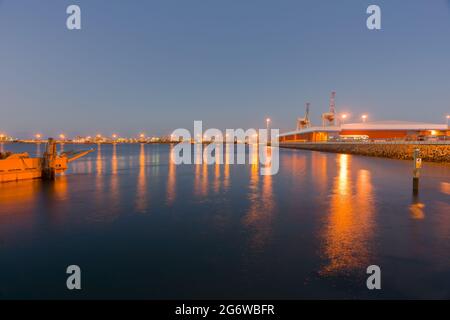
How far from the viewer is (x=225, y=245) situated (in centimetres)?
860

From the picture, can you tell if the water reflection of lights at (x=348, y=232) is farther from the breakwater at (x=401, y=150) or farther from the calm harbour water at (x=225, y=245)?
the breakwater at (x=401, y=150)

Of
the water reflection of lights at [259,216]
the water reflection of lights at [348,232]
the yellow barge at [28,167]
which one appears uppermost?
the yellow barge at [28,167]

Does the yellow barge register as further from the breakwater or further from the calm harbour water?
the breakwater

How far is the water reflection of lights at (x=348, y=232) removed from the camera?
23.7ft

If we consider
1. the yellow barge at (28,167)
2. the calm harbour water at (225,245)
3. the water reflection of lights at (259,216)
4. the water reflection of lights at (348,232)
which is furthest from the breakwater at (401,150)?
the yellow barge at (28,167)

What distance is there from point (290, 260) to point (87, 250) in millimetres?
5207

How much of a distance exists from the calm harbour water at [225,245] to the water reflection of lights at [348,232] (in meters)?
0.03

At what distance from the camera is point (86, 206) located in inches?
558

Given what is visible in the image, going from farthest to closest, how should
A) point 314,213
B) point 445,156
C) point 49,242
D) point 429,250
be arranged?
point 445,156
point 314,213
point 49,242
point 429,250

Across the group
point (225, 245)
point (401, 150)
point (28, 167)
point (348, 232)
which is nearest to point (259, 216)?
point (348, 232)
